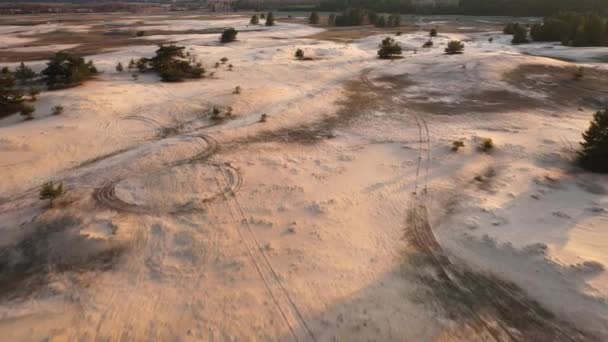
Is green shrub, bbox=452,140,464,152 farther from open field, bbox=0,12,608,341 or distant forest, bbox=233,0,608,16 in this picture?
distant forest, bbox=233,0,608,16

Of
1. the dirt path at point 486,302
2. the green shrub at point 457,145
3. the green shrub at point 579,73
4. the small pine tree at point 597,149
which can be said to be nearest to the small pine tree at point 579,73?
the green shrub at point 579,73

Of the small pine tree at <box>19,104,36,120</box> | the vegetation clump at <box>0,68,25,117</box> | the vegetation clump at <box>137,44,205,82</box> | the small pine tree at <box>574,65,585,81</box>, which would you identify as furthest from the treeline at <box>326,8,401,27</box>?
the small pine tree at <box>19,104,36,120</box>

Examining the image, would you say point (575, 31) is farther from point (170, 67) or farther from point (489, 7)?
point (489, 7)

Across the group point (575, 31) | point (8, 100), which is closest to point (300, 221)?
point (8, 100)

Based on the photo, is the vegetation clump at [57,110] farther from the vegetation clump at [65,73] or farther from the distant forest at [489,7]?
the distant forest at [489,7]

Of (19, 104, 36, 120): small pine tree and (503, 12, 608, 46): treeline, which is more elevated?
(503, 12, 608, 46): treeline

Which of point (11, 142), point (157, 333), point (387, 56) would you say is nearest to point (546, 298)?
point (157, 333)
